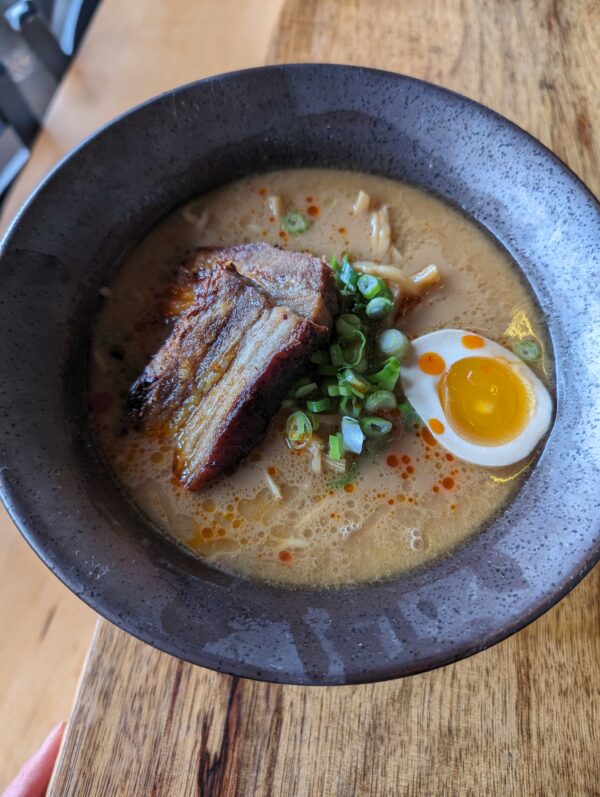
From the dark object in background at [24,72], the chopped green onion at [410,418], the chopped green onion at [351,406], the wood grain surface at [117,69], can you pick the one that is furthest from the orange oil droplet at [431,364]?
the dark object in background at [24,72]

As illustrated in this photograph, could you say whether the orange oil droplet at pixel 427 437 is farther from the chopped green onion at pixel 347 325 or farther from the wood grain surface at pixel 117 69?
the wood grain surface at pixel 117 69

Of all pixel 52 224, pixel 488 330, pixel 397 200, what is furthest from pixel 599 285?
pixel 52 224

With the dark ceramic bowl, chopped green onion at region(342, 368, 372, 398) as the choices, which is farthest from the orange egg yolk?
chopped green onion at region(342, 368, 372, 398)

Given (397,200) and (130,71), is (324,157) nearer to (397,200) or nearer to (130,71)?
(397,200)

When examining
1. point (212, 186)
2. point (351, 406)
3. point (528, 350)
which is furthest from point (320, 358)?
point (212, 186)

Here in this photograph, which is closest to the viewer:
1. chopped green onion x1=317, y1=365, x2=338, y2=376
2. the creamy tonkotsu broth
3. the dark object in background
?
the creamy tonkotsu broth

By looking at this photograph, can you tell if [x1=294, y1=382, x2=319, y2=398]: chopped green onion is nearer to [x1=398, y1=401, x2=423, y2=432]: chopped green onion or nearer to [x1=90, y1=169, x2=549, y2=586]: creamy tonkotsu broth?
[x1=90, y1=169, x2=549, y2=586]: creamy tonkotsu broth

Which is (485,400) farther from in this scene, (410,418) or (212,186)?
(212,186)
